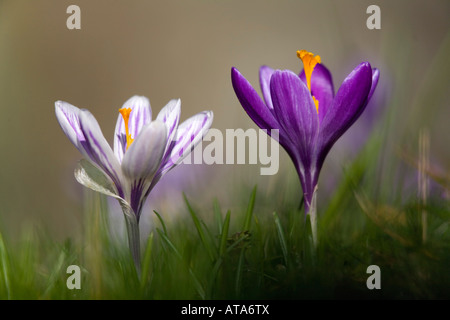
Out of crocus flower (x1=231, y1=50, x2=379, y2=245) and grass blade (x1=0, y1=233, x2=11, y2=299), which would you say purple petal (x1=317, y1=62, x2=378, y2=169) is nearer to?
crocus flower (x1=231, y1=50, x2=379, y2=245)

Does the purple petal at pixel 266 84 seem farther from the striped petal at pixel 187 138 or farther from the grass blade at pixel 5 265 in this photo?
the grass blade at pixel 5 265

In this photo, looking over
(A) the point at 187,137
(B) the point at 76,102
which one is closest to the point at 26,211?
(B) the point at 76,102

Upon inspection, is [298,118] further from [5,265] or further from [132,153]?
[5,265]

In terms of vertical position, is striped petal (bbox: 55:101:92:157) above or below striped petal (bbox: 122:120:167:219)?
above

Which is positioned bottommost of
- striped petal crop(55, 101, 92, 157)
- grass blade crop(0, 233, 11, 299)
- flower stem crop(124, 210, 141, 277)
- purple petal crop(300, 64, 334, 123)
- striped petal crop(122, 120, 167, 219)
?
grass blade crop(0, 233, 11, 299)

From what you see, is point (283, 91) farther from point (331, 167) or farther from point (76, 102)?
point (76, 102)

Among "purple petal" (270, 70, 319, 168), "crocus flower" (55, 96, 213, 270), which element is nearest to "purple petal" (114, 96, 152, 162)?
"crocus flower" (55, 96, 213, 270)

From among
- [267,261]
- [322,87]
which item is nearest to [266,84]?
[322,87]
